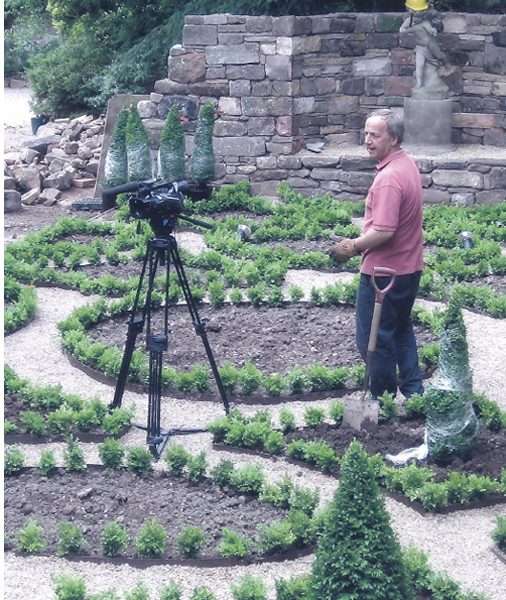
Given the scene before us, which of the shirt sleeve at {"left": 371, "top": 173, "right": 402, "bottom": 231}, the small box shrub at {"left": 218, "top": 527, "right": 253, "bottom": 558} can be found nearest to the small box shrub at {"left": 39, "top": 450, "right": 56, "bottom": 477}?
the small box shrub at {"left": 218, "top": 527, "right": 253, "bottom": 558}

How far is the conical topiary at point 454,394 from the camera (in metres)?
6.07

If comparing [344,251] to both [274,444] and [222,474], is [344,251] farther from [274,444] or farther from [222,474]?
[222,474]

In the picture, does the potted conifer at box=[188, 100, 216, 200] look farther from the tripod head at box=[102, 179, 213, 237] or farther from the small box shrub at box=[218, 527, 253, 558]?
the small box shrub at box=[218, 527, 253, 558]

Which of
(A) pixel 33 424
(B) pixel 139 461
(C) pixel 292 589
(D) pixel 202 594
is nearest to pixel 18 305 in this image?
(A) pixel 33 424

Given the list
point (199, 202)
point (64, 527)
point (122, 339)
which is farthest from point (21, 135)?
point (64, 527)

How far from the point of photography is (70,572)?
517 cm

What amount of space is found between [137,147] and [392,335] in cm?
643

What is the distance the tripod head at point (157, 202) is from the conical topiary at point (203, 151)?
598 centimetres

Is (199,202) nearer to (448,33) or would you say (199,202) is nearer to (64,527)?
(448,33)

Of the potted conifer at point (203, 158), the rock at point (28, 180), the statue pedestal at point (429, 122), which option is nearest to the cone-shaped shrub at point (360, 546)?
the potted conifer at point (203, 158)

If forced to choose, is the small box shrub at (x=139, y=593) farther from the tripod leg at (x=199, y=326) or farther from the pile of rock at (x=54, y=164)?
the pile of rock at (x=54, y=164)

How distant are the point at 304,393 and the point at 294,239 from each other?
397 centimetres

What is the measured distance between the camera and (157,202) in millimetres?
6262

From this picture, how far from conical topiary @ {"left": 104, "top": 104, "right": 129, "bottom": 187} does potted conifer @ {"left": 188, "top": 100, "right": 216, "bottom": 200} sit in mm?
868
